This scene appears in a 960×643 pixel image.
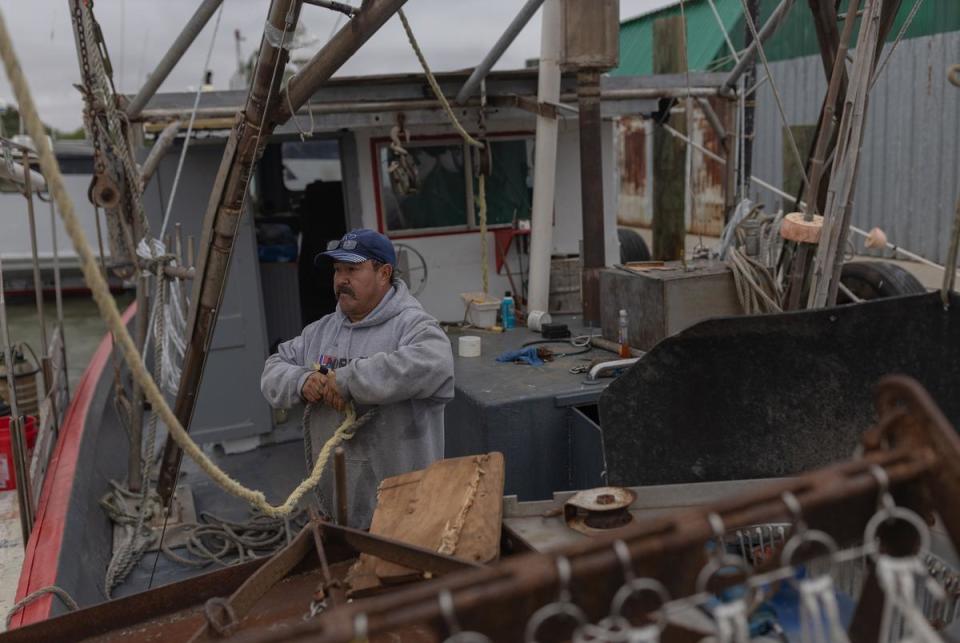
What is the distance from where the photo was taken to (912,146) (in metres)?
12.7

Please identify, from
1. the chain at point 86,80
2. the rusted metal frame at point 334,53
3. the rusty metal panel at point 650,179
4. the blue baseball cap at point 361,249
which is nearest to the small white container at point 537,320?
the rusted metal frame at point 334,53

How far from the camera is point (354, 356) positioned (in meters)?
3.52

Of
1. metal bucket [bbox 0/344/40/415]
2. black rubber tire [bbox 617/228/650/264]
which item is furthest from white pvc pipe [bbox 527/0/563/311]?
black rubber tire [bbox 617/228/650/264]

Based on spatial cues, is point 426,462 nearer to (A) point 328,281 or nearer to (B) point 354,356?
(B) point 354,356

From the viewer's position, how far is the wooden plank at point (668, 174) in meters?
10.9

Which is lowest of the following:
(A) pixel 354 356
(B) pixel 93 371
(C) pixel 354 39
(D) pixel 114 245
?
(B) pixel 93 371

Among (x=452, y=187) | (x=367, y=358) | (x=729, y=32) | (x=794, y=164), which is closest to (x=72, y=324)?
(x=452, y=187)

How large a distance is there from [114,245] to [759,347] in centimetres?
387

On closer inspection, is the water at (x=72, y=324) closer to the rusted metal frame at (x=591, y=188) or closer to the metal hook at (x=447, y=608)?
the rusted metal frame at (x=591, y=188)

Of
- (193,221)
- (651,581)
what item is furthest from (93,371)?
(651,581)

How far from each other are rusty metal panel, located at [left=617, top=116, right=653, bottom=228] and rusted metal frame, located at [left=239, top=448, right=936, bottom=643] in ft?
56.5

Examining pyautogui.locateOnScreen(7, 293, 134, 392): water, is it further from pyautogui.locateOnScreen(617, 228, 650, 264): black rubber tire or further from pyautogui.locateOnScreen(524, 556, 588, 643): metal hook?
pyautogui.locateOnScreen(524, 556, 588, 643): metal hook

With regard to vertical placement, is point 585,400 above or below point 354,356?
below

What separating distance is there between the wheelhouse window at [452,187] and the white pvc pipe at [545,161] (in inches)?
33.5
